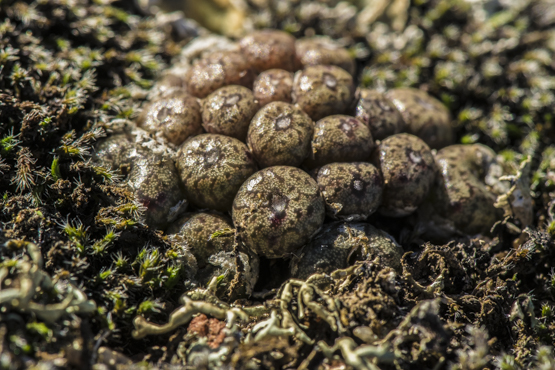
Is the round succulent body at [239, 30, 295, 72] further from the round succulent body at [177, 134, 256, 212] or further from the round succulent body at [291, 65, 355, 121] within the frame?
the round succulent body at [177, 134, 256, 212]

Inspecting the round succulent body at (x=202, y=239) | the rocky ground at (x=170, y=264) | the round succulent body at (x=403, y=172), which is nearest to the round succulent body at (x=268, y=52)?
the rocky ground at (x=170, y=264)

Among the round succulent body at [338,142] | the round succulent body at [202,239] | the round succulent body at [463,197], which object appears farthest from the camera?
the round succulent body at [463,197]

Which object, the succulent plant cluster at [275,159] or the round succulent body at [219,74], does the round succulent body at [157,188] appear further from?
the round succulent body at [219,74]

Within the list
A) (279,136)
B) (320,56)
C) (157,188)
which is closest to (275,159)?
(279,136)

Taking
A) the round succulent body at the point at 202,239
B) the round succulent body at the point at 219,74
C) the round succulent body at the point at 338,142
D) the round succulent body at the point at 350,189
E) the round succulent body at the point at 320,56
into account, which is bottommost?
the round succulent body at the point at 202,239

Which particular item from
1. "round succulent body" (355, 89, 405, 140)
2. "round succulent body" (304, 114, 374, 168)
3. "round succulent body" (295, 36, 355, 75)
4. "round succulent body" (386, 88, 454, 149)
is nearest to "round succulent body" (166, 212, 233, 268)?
"round succulent body" (304, 114, 374, 168)

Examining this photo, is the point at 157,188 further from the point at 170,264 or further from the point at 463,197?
the point at 463,197

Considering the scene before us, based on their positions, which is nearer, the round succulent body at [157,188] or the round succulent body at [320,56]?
the round succulent body at [157,188]

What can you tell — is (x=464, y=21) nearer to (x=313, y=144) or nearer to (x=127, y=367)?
(x=313, y=144)
